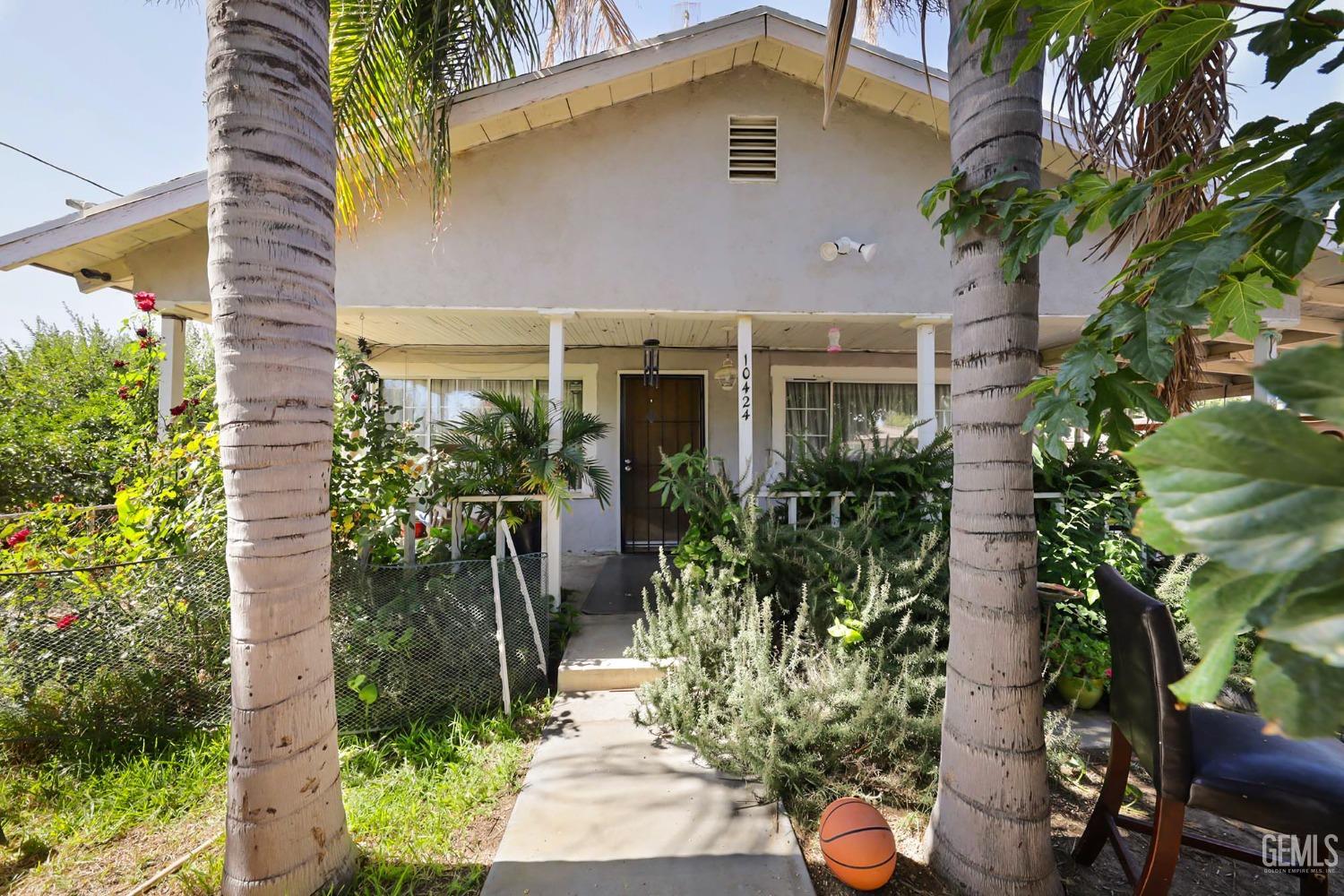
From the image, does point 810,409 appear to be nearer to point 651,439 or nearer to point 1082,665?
point 651,439

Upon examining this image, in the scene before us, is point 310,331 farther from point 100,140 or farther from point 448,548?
point 100,140

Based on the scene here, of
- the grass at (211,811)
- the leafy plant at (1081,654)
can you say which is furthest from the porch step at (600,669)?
the leafy plant at (1081,654)

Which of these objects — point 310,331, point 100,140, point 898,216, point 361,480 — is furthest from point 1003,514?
point 100,140

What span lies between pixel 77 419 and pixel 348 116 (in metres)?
5.31

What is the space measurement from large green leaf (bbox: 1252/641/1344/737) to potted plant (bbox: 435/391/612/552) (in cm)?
418

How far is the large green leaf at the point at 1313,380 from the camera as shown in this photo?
0.37 m

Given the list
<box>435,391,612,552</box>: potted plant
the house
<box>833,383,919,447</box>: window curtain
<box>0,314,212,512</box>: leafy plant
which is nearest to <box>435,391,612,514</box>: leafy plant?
<box>435,391,612,552</box>: potted plant

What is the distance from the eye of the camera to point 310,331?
1887 millimetres

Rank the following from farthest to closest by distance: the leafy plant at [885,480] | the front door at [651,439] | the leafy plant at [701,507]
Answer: the front door at [651,439] < the leafy plant at [885,480] < the leafy plant at [701,507]

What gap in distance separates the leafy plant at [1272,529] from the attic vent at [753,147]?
5212mm

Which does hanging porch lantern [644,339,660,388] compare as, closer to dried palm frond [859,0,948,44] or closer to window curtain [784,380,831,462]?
window curtain [784,380,831,462]

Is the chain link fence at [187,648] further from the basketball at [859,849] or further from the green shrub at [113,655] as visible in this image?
the basketball at [859,849]

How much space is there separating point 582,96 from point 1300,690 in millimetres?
5481

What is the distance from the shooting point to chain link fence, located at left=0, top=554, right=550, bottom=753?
2.91 meters
